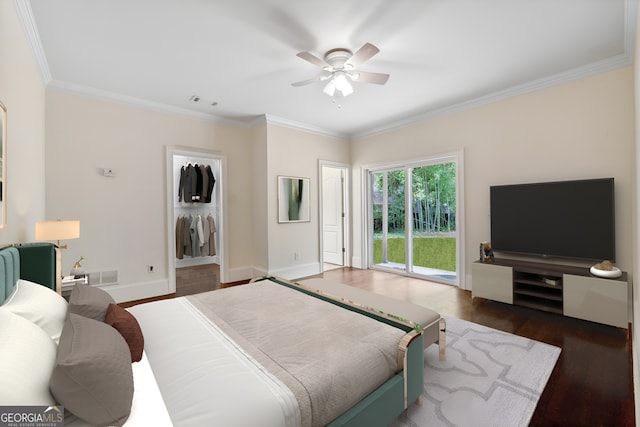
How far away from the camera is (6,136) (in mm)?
1766

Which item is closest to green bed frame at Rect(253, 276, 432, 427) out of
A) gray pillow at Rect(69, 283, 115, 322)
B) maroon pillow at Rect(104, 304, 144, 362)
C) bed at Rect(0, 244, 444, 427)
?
bed at Rect(0, 244, 444, 427)

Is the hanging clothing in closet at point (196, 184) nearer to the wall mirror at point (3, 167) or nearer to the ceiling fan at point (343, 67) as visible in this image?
the ceiling fan at point (343, 67)

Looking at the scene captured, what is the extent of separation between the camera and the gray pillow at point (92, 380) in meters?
0.84

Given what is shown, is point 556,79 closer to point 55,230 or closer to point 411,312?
point 411,312

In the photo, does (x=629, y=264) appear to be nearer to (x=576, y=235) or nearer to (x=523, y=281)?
(x=576, y=235)

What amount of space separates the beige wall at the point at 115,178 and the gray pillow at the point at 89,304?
230 centimetres

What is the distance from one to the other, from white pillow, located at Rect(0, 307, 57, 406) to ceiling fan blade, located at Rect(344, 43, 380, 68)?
2.46 m

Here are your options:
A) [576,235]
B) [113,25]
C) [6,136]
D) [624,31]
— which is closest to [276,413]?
[6,136]

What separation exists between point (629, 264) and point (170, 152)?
5410 mm

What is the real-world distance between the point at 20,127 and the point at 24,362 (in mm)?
2166

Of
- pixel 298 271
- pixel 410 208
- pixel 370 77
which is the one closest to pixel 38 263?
pixel 370 77

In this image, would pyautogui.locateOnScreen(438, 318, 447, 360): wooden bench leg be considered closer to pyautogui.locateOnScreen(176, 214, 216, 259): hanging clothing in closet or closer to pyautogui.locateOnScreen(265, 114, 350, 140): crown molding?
pyautogui.locateOnScreen(265, 114, 350, 140): crown molding

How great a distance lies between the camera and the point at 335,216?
19.4 feet

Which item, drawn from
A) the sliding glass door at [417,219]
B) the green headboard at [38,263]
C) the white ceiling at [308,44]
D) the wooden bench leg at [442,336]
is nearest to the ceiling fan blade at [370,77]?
the white ceiling at [308,44]
